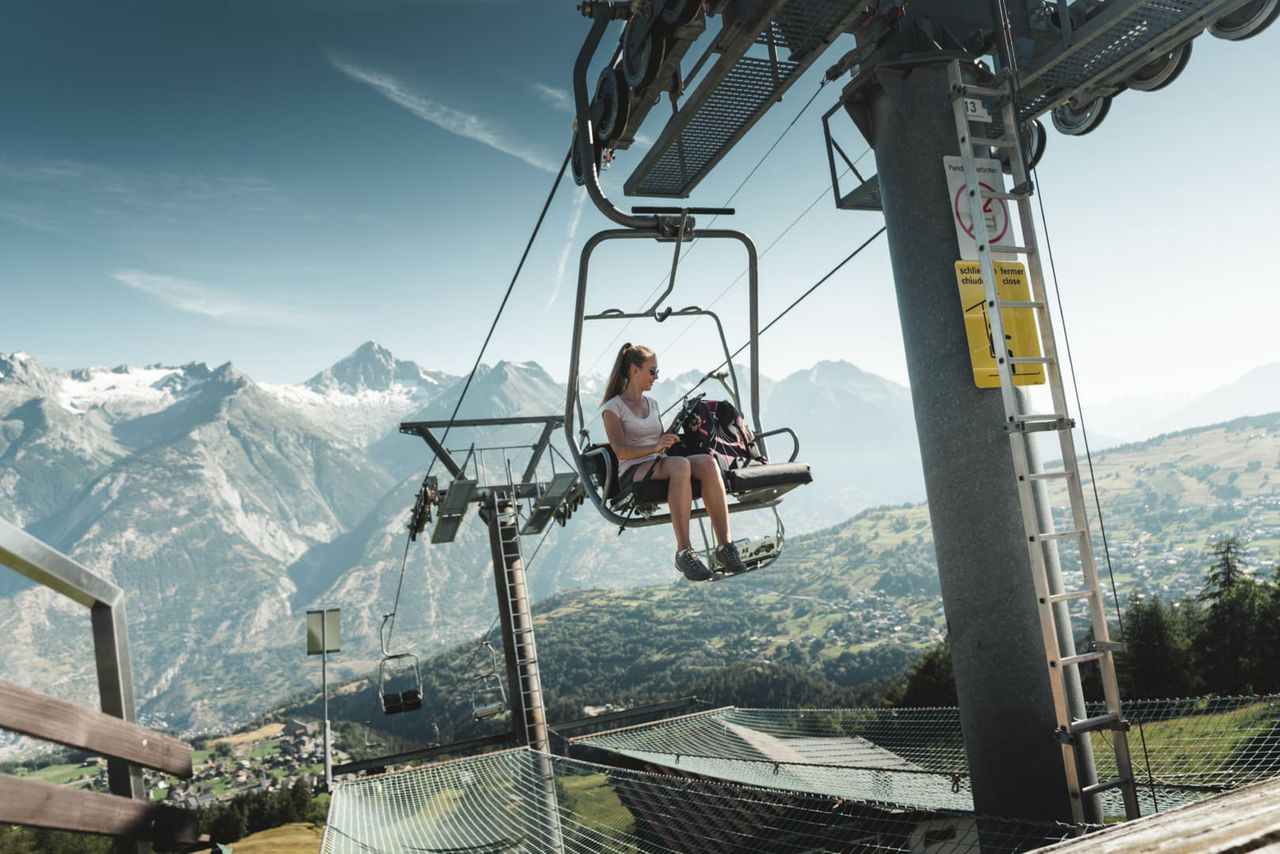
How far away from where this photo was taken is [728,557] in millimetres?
4789

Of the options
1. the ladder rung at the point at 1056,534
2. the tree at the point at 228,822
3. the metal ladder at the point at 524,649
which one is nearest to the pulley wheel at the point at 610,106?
the ladder rung at the point at 1056,534

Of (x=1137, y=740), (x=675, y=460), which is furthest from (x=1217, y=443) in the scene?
(x=675, y=460)

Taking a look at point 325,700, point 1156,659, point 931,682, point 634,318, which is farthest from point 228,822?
point 634,318

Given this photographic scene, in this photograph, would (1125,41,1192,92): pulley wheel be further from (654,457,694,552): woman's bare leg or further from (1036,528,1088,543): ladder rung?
(654,457,694,552): woman's bare leg

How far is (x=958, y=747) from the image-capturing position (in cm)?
1077

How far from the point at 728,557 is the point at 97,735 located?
368 cm

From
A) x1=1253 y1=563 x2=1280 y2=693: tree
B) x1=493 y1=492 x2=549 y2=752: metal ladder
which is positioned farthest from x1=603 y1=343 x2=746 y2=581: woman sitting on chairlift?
x1=1253 y1=563 x2=1280 y2=693: tree

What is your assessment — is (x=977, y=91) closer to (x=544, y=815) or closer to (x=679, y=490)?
(x=679, y=490)

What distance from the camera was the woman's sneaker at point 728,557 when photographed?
4785 millimetres

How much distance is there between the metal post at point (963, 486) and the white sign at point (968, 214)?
35 millimetres

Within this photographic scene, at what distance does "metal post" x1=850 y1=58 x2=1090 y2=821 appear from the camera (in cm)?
340

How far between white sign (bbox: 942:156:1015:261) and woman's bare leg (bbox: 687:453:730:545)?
1846mm

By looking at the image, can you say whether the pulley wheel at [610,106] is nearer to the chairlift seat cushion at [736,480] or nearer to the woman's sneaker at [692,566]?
the chairlift seat cushion at [736,480]

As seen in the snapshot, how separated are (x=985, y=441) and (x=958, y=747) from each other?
8603mm
